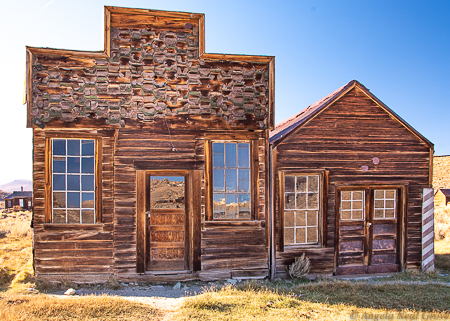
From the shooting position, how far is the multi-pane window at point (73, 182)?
6504mm

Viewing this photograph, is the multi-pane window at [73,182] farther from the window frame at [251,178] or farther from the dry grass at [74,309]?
the window frame at [251,178]

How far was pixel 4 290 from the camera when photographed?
591 centimetres

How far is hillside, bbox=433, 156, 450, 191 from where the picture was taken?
1278 inches

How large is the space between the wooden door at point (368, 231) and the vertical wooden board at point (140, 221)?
4669mm

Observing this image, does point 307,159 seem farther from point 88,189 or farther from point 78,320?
point 78,320

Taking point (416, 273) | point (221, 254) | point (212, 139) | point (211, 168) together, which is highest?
point (212, 139)

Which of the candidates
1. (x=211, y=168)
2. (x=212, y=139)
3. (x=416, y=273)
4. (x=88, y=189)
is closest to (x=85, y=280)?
(x=88, y=189)

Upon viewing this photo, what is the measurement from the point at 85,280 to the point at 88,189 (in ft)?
6.44

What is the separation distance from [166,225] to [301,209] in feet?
10.6

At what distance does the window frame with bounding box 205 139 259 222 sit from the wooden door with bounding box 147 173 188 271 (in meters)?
0.60

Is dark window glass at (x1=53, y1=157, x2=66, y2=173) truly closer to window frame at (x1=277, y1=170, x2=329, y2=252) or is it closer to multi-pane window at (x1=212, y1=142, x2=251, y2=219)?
multi-pane window at (x1=212, y1=142, x2=251, y2=219)

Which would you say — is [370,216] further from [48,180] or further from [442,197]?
[442,197]

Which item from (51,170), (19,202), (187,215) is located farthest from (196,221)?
(19,202)

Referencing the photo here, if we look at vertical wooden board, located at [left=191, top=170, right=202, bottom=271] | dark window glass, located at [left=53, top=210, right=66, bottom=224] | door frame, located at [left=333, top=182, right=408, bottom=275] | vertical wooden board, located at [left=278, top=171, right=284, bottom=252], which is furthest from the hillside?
dark window glass, located at [left=53, top=210, right=66, bottom=224]
